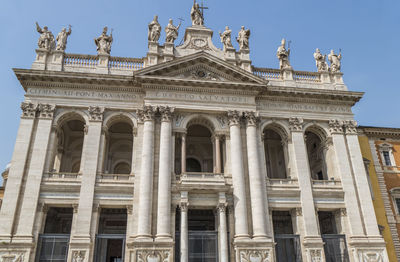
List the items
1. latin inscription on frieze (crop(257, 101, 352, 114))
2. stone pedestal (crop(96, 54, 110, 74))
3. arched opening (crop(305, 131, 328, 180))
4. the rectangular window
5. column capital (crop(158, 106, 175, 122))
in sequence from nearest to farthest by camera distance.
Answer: column capital (crop(158, 106, 175, 122))
stone pedestal (crop(96, 54, 110, 74))
latin inscription on frieze (crop(257, 101, 352, 114))
arched opening (crop(305, 131, 328, 180))
the rectangular window

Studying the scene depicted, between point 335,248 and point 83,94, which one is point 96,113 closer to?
point 83,94

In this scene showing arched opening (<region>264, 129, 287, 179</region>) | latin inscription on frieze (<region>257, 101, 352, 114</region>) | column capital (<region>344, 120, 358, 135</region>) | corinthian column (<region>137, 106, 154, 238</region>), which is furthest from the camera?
arched opening (<region>264, 129, 287, 179</region>)

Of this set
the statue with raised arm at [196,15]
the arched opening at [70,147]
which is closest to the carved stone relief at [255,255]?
the arched opening at [70,147]

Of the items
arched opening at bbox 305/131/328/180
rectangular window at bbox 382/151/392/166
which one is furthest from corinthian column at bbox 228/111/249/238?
rectangular window at bbox 382/151/392/166

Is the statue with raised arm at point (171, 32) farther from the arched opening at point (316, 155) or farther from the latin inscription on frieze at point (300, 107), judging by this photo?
the arched opening at point (316, 155)

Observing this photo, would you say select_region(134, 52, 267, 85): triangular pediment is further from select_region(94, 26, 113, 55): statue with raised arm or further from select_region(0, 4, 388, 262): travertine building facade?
select_region(94, 26, 113, 55): statue with raised arm

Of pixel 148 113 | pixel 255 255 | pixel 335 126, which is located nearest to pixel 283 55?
pixel 335 126

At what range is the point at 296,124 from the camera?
25.2 m

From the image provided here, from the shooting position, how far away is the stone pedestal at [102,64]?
2445cm

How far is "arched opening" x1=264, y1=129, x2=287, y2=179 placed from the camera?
27.4m

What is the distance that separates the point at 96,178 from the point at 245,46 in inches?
622

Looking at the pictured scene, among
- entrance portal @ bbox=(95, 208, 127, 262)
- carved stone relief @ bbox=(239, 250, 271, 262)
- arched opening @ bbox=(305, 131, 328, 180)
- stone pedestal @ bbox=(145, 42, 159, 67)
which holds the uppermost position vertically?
stone pedestal @ bbox=(145, 42, 159, 67)

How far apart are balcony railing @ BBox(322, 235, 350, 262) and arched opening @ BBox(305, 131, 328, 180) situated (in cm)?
501

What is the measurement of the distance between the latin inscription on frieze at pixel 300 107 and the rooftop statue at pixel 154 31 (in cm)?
959
